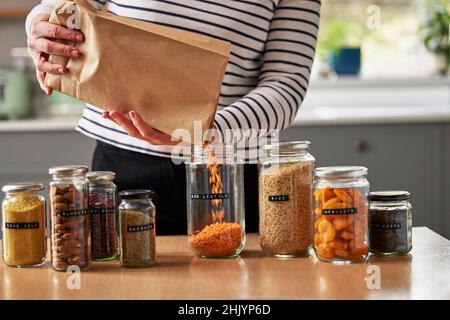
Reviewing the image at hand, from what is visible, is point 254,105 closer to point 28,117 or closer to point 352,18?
point 28,117

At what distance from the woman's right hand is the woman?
0.17 meters

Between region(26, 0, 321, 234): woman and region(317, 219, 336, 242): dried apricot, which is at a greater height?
region(26, 0, 321, 234): woman

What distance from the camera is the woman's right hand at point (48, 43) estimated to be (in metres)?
1.20

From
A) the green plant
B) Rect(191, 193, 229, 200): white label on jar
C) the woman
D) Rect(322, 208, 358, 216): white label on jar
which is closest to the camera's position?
Rect(322, 208, 358, 216): white label on jar

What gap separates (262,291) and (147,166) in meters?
0.59

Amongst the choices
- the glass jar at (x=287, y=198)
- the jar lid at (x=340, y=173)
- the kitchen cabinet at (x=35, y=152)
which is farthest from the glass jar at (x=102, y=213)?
the kitchen cabinet at (x=35, y=152)

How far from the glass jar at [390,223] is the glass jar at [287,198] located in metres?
0.10

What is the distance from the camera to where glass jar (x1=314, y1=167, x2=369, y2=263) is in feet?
3.76

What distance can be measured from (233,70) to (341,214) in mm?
515

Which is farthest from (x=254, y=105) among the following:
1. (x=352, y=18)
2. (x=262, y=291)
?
(x=352, y=18)

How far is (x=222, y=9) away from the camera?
1506 millimetres

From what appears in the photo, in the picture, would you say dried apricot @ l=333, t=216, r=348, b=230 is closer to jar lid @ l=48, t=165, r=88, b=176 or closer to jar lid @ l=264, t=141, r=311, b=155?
jar lid @ l=264, t=141, r=311, b=155

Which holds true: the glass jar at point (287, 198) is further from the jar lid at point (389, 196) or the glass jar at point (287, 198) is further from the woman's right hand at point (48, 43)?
the woman's right hand at point (48, 43)

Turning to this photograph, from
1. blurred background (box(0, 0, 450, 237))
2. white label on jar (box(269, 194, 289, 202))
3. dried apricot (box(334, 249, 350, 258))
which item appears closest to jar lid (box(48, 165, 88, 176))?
white label on jar (box(269, 194, 289, 202))
